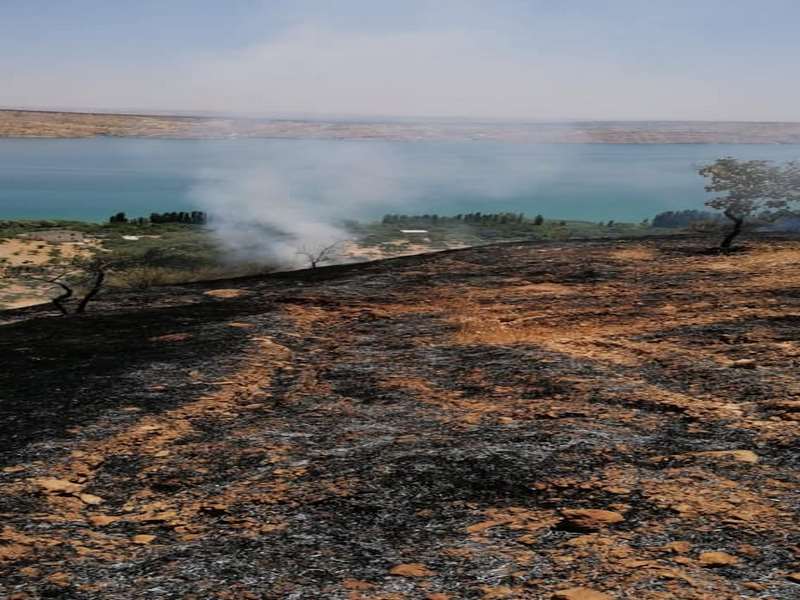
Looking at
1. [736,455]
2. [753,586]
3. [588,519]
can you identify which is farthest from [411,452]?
[753,586]

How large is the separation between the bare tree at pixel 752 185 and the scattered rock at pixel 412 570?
27924 mm

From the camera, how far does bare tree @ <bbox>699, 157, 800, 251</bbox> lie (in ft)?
106

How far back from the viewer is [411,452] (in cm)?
1096

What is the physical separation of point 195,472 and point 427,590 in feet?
14.1

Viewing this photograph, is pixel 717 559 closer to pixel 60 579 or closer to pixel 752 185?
pixel 60 579

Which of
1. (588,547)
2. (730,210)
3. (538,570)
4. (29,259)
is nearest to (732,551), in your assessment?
(588,547)

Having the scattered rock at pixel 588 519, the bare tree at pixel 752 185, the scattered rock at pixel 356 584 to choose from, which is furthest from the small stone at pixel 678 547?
the bare tree at pixel 752 185

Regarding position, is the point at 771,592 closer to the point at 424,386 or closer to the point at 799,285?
the point at 424,386

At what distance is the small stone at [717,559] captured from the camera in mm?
7719

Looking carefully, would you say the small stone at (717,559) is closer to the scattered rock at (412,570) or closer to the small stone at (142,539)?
the scattered rock at (412,570)

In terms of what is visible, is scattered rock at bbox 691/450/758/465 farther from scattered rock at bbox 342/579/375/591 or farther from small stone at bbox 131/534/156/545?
small stone at bbox 131/534/156/545

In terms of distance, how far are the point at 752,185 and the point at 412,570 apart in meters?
29.8

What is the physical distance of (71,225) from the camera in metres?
113

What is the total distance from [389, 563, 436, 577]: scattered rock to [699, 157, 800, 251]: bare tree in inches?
1099
